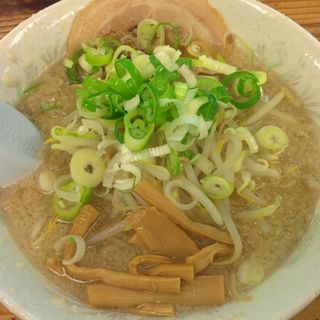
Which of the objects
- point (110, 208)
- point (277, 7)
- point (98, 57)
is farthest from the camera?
point (277, 7)

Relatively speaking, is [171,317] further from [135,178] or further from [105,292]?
[135,178]

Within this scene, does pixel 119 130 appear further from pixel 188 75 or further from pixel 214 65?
pixel 214 65

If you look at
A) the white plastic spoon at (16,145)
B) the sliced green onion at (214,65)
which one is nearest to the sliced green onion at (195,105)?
the sliced green onion at (214,65)

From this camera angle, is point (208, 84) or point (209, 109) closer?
point (209, 109)

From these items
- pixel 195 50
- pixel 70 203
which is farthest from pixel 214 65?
pixel 70 203

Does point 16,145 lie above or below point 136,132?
below

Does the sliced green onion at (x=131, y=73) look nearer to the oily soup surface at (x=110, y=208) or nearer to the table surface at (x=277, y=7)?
the oily soup surface at (x=110, y=208)

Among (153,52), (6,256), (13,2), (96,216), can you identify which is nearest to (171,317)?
(96,216)
